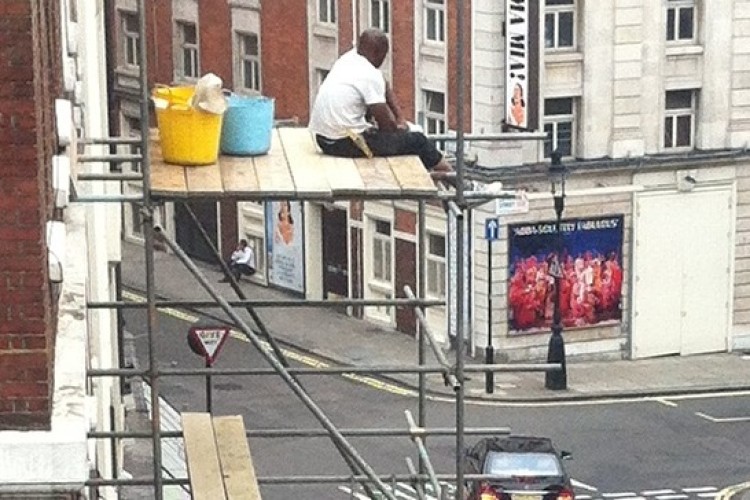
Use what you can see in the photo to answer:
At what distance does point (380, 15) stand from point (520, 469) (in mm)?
18978

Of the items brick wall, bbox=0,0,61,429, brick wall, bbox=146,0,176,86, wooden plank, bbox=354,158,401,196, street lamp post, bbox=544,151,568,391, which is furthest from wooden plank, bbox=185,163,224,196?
brick wall, bbox=146,0,176,86

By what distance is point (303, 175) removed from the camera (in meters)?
13.3

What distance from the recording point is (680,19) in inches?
1657

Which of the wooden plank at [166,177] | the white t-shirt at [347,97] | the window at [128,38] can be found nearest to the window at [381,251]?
the window at [128,38]

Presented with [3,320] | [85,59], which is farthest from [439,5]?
[3,320]

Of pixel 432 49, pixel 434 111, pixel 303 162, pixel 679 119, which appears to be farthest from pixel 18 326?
pixel 679 119

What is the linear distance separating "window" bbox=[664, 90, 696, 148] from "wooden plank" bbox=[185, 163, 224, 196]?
99.1ft

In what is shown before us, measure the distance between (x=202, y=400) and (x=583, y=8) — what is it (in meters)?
11.1

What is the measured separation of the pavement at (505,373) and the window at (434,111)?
4783mm

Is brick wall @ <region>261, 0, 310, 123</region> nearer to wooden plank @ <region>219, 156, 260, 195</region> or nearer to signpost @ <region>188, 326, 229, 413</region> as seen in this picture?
signpost @ <region>188, 326, 229, 413</region>

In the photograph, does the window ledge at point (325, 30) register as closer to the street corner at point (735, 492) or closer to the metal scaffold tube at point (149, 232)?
the street corner at point (735, 492)

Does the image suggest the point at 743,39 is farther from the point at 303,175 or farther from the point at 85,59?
the point at 303,175

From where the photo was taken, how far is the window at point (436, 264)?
42312 mm

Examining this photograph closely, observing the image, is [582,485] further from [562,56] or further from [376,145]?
[376,145]
